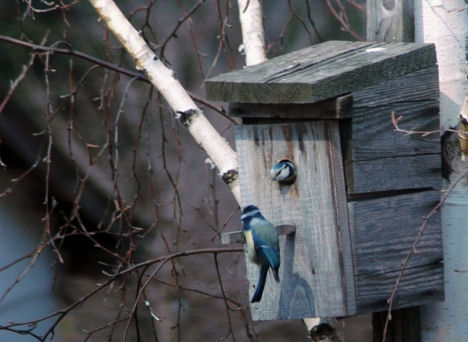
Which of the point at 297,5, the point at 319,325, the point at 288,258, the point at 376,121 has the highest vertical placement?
the point at 297,5

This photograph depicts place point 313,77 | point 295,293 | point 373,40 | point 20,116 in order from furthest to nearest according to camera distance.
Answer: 1. point 20,116
2. point 373,40
3. point 295,293
4. point 313,77

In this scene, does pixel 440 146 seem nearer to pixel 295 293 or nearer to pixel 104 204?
pixel 295 293

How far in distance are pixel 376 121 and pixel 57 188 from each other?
8.56 feet

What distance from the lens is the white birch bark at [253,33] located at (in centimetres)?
258

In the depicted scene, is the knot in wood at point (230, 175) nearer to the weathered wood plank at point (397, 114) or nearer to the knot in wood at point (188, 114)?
the knot in wood at point (188, 114)

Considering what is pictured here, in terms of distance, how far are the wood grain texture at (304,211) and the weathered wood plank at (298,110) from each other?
0.09 ft

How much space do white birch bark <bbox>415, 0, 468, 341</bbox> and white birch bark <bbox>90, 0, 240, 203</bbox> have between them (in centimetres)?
57

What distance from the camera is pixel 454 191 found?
85.8 inches

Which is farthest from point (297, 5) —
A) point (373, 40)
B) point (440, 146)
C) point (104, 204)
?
point (440, 146)

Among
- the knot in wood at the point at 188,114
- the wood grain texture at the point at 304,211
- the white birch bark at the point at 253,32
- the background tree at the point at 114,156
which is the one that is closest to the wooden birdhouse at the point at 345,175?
the wood grain texture at the point at 304,211

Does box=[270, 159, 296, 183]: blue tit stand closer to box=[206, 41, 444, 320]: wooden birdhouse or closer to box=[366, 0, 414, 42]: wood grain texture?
box=[206, 41, 444, 320]: wooden birdhouse

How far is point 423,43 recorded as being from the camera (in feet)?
A: 7.00

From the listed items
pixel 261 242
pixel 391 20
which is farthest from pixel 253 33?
pixel 261 242

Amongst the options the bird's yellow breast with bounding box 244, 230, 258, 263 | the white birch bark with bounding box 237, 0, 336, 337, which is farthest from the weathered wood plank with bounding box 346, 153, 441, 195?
the white birch bark with bounding box 237, 0, 336, 337
